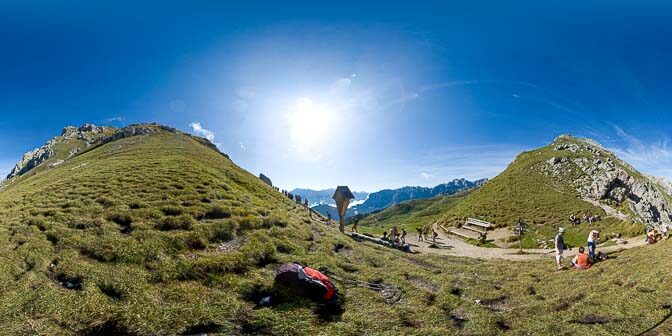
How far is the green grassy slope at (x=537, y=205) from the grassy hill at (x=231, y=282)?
108 ft

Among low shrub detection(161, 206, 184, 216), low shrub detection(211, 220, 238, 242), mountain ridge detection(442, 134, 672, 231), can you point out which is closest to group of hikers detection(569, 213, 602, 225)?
mountain ridge detection(442, 134, 672, 231)

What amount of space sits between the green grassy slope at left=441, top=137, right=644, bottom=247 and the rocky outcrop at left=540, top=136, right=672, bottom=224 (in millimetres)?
1459

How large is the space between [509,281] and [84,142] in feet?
745

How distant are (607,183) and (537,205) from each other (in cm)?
2030

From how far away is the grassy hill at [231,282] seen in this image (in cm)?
1135

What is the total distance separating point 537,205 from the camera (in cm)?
7100

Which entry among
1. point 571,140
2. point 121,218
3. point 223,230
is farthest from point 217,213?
point 571,140

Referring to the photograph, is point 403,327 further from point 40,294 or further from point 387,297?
point 40,294

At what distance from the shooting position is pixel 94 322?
10.4 m

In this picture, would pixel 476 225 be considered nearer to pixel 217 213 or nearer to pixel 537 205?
pixel 537 205

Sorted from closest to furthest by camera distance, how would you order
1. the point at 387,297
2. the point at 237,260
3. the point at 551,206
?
the point at 387,297, the point at 237,260, the point at 551,206

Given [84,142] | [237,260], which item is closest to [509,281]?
[237,260]

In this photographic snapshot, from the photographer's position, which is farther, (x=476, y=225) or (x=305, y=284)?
(x=476, y=225)

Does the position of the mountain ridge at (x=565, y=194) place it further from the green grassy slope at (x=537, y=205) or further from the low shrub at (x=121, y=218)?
the low shrub at (x=121, y=218)
